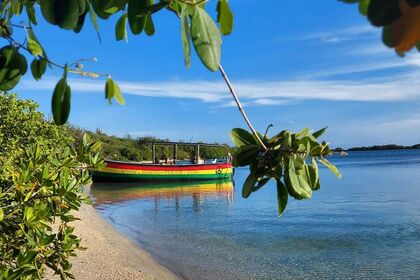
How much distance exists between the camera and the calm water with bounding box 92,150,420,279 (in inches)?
439

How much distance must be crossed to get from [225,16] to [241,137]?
12.4 inches

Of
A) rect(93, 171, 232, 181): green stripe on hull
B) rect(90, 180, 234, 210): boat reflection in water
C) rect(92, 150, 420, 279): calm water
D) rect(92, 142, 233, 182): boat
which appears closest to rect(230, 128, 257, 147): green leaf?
rect(92, 150, 420, 279): calm water

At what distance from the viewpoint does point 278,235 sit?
49.5 feet

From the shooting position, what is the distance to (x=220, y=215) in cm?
2023

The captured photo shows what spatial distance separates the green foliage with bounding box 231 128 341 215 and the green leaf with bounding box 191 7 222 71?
0.32 metres

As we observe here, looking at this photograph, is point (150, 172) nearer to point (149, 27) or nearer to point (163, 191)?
point (163, 191)

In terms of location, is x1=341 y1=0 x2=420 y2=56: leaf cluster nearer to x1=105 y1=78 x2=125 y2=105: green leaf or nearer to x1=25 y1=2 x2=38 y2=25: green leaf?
x1=105 y1=78 x2=125 y2=105: green leaf

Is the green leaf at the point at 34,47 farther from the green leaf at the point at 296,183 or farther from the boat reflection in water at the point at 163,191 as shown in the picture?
the boat reflection in water at the point at 163,191

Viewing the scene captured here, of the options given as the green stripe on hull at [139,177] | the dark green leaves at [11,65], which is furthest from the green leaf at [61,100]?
→ the green stripe on hull at [139,177]

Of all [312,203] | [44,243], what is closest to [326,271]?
[44,243]

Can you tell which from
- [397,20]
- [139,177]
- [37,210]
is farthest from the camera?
[139,177]

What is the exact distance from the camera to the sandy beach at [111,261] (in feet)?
30.3

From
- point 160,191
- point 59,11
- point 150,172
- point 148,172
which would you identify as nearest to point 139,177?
point 148,172

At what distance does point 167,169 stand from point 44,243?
3301cm
